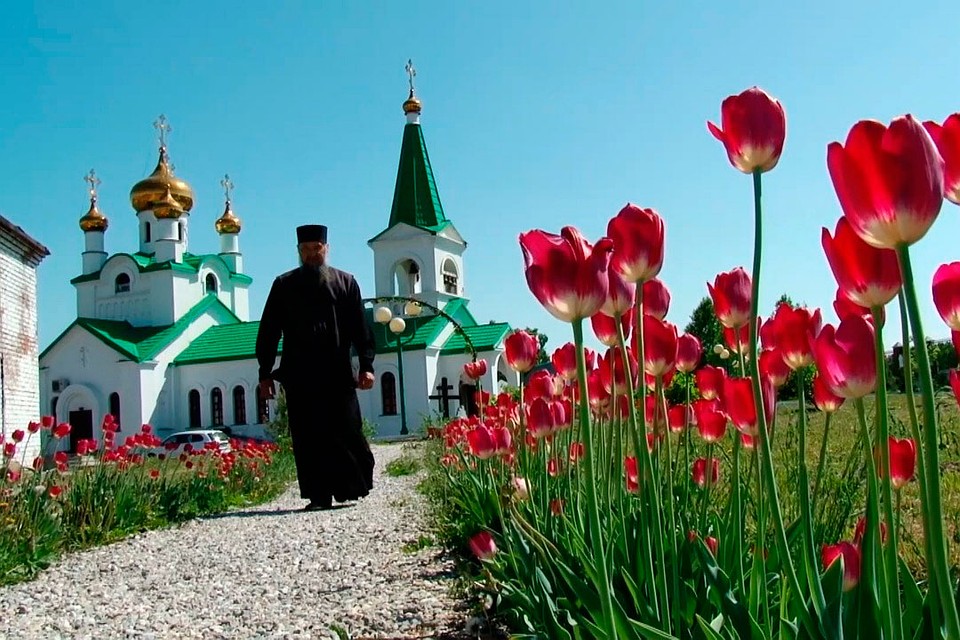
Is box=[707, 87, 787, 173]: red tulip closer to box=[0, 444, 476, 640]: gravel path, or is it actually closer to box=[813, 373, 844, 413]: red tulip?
box=[813, 373, 844, 413]: red tulip

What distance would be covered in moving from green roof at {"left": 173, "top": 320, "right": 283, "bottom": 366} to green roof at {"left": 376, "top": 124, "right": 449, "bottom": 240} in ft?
24.6

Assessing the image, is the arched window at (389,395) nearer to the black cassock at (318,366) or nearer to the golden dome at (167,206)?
the golden dome at (167,206)

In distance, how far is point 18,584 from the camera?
436cm

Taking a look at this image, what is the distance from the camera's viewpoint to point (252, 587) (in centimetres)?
370

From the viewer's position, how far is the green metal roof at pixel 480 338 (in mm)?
30578

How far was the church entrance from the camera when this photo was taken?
32781 mm

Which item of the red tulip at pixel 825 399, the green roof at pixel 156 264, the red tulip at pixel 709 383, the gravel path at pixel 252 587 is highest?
the green roof at pixel 156 264

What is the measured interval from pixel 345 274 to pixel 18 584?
10.5 feet

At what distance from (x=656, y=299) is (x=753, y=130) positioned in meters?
0.76

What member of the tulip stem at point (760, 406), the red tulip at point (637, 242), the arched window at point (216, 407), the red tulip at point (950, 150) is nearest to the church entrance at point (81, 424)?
the arched window at point (216, 407)

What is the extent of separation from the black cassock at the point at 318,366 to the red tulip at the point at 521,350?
4179 mm

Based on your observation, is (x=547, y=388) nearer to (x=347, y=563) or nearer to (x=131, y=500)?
(x=347, y=563)

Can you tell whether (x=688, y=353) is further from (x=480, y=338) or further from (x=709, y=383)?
(x=480, y=338)

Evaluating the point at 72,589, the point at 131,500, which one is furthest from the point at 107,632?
the point at 131,500
